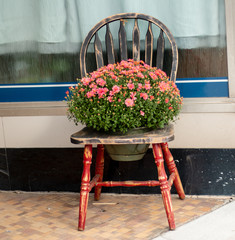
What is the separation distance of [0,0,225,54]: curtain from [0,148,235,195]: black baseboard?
0.78m

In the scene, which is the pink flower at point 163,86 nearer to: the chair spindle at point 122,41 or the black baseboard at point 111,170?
the chair spindle at point 122,41

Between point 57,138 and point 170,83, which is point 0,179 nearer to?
point 57,138

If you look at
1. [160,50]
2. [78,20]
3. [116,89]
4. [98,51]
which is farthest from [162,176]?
[78,20]

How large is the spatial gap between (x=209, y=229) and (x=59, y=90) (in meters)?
1.49

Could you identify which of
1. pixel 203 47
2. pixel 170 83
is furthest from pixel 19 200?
pixel 203 47

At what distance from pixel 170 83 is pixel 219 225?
34.9 inches

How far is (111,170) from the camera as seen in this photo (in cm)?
311

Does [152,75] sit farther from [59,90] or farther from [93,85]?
[59,90]

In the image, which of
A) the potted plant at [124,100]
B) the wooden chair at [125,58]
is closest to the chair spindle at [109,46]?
the wooden chair at [125,58]

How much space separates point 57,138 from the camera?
10.6 ft

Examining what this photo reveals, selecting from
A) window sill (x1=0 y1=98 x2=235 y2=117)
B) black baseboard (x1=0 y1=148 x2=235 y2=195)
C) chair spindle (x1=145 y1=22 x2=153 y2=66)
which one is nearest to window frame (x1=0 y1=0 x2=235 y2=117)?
window sill (x1=0 y1=98 x2=235 y2=117)

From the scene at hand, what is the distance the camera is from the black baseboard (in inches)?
116

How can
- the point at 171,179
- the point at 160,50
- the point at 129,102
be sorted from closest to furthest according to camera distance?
1. the point at 129,102
2. the point at 171,179
3. the point at 160,50

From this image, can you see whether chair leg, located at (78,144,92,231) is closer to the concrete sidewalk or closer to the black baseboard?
the concrete sidewalk
